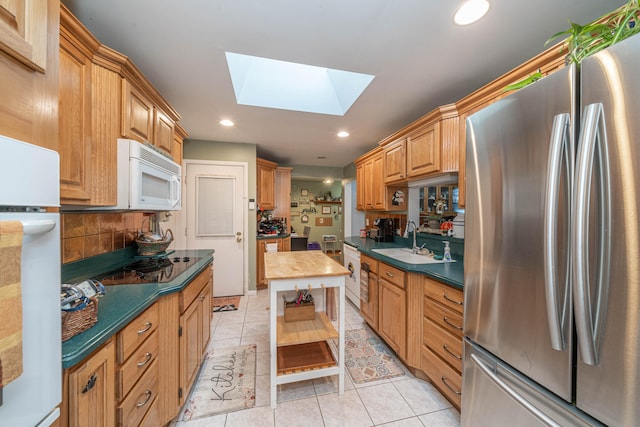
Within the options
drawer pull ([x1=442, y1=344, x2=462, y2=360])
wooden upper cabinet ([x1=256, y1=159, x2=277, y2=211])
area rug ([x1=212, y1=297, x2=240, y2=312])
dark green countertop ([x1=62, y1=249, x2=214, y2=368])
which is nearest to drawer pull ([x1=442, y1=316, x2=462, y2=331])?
drawer pull ([x1=442, y1=344, x2=462, y2=360])

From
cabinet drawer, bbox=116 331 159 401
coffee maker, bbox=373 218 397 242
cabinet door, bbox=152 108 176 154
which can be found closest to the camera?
cabinet drawer, bbox=116 331 159 401

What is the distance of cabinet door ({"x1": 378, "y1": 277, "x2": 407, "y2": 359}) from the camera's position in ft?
6.11

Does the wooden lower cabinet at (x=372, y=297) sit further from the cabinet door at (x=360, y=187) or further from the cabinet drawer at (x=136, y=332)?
the cabinet drawer at (x=136, y=332)

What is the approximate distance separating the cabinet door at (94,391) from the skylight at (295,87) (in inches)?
79.0

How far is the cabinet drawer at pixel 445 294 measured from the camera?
55.3 inches

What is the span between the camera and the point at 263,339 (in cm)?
234

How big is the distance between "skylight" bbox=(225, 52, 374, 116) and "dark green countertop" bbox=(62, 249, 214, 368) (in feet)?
5.48

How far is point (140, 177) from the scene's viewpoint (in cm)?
136

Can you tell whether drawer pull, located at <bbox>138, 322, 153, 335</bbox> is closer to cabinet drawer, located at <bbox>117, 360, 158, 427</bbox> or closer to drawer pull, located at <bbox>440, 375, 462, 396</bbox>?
cabinet drawer, located at <bbox>117, 360, 158, 427</bbox>

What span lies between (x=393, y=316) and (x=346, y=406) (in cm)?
77

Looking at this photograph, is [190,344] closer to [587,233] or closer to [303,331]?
[303,331]

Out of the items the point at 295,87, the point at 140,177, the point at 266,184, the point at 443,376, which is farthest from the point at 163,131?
the point at 443,376

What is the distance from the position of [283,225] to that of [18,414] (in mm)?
4010

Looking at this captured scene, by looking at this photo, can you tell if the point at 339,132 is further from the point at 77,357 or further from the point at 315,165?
the point at 77,357
